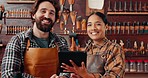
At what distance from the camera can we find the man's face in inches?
91.2

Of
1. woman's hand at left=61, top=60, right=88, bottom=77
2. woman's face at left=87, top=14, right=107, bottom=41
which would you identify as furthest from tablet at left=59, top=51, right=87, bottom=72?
woman's face at left=87, top=14, right=107, bottom=41

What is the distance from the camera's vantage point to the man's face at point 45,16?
232cm

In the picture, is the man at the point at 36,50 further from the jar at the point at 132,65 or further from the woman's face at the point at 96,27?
the jar at the point at 132,65

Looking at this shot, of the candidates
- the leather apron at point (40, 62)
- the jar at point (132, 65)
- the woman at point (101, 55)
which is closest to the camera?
the leather apron at point (40, 62)

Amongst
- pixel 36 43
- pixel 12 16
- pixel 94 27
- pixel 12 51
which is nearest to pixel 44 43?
pixel 36 43

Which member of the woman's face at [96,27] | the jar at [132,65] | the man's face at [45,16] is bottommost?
the jar at [132,65]

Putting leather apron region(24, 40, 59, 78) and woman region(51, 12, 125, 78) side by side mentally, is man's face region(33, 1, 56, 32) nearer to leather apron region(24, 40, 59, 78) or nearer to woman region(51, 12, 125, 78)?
leather apron region(24, 40, 59, 78)

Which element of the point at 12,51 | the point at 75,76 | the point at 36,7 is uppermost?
the point at 36,7

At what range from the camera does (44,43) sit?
7.83 feet

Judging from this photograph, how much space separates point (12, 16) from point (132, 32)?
2.18m

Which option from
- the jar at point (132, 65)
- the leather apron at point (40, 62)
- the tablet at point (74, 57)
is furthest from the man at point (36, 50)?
the jar at point (132, 65)

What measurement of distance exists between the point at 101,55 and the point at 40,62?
0.57 meters

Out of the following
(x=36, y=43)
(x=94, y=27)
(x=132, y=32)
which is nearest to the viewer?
(x=36, y=43)

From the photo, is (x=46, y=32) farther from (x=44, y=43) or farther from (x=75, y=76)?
(x=75, y=76)
